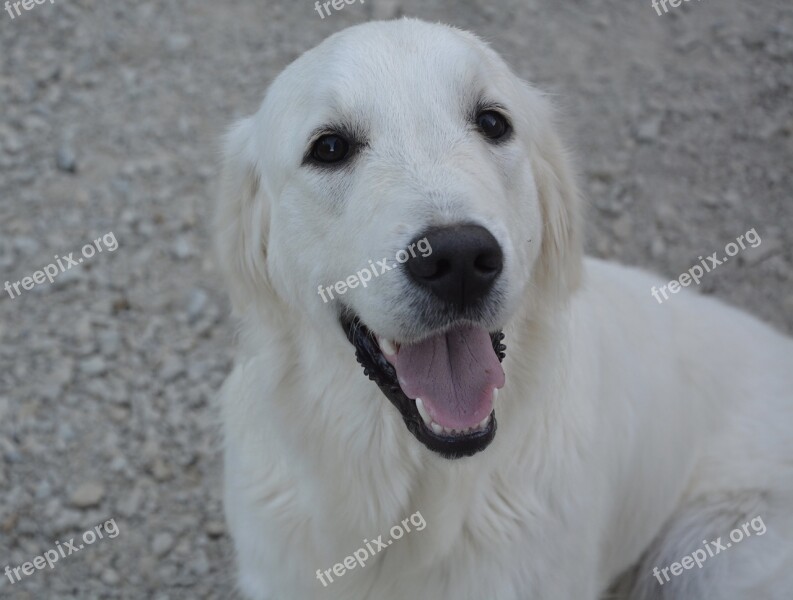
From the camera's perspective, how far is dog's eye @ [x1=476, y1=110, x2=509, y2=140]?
2.59 meters

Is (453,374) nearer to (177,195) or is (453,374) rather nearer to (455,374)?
(455,374)

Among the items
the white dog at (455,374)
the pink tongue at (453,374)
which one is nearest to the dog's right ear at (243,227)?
the white dog at (455,374)

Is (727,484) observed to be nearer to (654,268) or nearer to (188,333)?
(654,268)

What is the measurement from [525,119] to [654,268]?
2575 mm

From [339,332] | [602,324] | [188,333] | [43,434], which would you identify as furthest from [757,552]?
[43,434]

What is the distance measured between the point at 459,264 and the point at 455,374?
0.41 meters

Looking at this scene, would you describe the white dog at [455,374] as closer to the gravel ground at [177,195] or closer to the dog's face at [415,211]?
the dog's face at [415,211]

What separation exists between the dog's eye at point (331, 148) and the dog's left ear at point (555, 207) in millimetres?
623

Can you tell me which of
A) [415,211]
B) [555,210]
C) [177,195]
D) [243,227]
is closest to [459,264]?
[415,211]

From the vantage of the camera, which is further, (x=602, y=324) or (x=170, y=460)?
(x=170, y=460)

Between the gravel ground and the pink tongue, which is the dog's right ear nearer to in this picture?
the pink tongue

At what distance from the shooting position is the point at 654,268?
505 cm

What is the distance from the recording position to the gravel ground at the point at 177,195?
400 cm

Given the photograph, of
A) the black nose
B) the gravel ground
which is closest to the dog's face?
the black nose
